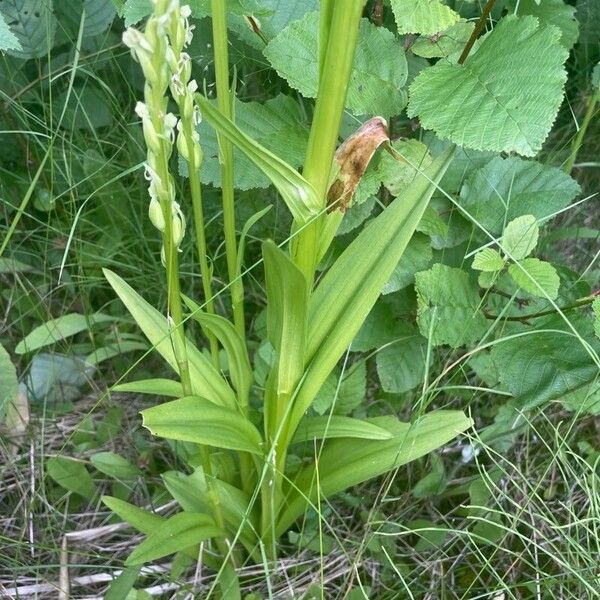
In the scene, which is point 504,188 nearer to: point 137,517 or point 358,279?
point 358,279

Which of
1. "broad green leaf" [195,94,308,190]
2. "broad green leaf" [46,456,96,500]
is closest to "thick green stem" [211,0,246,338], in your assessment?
"broad green leaf" [195,94,308,190]

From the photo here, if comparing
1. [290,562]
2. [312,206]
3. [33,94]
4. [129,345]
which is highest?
[312,206]

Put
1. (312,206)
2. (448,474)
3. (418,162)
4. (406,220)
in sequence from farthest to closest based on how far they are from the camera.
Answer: (448,474)
(418,162)
(406,220)
(312,206)

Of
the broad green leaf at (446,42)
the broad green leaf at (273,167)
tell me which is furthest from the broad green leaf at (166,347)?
the broad green leaf at (446,42)

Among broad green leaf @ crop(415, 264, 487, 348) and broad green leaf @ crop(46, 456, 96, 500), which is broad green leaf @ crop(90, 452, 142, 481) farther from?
broad green leaf @ crop(415, 264, 487, 348)

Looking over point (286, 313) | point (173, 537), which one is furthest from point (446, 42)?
point (173, 537)

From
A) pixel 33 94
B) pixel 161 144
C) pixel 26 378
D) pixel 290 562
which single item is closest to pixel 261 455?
pixel 290 562

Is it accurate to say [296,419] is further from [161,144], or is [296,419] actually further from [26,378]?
[26,378]

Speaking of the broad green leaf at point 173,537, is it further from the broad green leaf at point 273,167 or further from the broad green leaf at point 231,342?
the broad green leaf at point 273,167

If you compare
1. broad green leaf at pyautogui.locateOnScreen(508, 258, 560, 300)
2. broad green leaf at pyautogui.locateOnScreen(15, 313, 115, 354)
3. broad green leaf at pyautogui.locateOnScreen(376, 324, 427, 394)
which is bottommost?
broad green leaf at pyautogui.locateOnScreen(15, 313, 115, 354)
